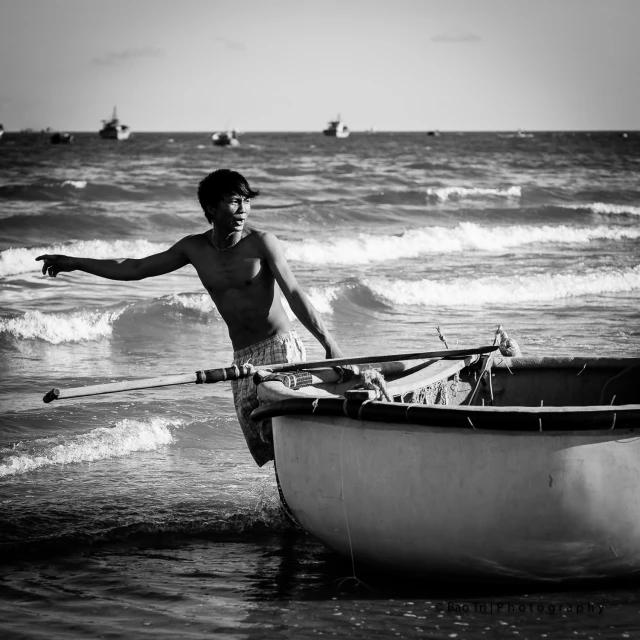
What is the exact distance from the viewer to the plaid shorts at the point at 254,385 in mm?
4641

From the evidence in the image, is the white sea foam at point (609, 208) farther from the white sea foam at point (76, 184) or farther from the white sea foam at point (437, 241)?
the white sea foam at point (76, 184)

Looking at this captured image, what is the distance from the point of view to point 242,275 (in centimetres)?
458

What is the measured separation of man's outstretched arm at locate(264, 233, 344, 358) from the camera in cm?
447

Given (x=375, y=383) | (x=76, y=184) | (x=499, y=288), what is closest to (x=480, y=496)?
(x=375, y=383)

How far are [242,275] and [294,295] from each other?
30 centimetres

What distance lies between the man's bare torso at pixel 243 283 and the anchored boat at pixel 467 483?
0.63 m

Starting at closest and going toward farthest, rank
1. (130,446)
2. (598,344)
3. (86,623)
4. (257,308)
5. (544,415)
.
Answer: (544,415) → (86,623) → (257,308) → (130,446) → (598,344)

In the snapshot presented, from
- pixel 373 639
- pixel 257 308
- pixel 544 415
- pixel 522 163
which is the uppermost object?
pixel 522 163

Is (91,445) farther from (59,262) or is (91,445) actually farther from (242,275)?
(242,275)

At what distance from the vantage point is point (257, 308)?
4641 mm

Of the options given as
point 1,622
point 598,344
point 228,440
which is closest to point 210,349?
point 228,440

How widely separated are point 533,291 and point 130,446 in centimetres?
784

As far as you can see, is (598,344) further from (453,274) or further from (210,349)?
(453,274)

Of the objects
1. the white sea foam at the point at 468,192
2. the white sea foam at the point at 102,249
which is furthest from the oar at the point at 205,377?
the white sea foam at the point at 468,192
